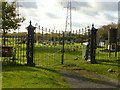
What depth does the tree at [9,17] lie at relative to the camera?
3525 cm

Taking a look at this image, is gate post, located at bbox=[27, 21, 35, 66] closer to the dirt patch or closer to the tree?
the dirt patch

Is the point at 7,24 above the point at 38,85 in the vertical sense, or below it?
above

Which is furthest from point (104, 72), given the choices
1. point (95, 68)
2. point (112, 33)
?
point (112, 33)

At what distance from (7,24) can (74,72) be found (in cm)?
2134

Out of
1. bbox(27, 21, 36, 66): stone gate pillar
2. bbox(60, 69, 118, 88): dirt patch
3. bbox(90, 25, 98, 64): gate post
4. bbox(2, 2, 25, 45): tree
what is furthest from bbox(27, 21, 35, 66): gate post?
bbox(2, 2, 25, 45): tree

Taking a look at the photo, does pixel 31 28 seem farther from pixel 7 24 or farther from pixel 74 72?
pixel 7 24

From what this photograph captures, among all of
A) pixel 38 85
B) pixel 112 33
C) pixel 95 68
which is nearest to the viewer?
pixel 38 85

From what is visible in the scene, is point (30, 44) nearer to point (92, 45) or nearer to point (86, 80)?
point (92, 45)

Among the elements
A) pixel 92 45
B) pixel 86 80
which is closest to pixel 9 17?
pixel 92 45

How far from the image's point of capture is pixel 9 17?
119 ft

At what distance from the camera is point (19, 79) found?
11.6 m

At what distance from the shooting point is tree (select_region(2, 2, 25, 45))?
116 ft

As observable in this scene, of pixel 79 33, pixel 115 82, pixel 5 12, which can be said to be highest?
pixel 5 12

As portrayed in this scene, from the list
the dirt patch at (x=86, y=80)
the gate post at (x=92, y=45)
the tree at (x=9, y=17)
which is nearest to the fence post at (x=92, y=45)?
the gate post at (x=92, y=45)
